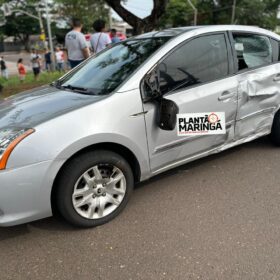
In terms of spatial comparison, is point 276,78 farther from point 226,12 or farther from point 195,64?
point 226,12

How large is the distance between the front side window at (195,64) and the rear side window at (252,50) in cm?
24

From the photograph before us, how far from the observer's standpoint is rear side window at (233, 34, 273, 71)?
3429mm

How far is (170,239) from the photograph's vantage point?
2.46m

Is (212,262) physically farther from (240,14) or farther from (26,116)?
(240,14)

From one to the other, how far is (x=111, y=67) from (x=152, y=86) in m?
0.62

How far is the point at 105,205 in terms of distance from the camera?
2684 millimetres

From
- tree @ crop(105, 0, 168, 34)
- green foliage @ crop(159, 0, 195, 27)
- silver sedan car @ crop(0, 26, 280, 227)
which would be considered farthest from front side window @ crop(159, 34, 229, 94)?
green foliage @ crop(159, 0, 195, 27)

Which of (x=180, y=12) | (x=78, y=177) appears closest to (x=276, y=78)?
(x=78, y=177)

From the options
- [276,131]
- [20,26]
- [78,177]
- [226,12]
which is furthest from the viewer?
[20,26]

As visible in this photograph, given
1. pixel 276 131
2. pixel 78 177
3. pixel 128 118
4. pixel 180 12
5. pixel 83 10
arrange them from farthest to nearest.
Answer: pixel 180 12 < pixel 83 10 < pixel 276 131 < pixel 128 118 < pixel 78 177

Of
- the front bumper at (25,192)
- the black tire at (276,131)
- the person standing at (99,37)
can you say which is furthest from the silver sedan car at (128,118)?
the person standing at (99,37)

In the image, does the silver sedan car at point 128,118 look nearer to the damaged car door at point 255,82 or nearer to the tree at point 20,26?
the damaged car door at point 255,82

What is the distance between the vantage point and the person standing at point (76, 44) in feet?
20.9

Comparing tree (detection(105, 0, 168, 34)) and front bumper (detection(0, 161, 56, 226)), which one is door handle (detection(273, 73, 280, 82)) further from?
tree (detection(105, 0, 168, 34))
